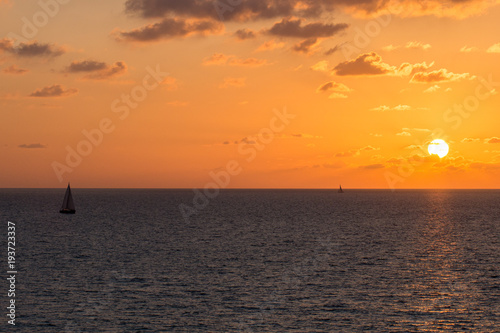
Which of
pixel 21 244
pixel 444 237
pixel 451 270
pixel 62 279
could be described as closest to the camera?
pixel 62 279

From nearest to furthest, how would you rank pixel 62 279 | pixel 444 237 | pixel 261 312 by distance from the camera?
1. pixel 261 312
2. pixel 62 279
3. pixel 444 237

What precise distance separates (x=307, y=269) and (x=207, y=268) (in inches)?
558

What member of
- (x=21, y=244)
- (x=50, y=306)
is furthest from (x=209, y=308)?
(x=21, y=244)

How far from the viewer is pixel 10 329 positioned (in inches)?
1827

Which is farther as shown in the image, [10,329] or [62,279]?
[62,279]

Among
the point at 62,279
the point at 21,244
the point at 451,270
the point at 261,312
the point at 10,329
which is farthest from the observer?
the point at 21,244

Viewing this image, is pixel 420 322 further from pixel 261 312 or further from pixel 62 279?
pixel 62 279

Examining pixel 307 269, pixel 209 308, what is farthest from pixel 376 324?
pixel 307 269

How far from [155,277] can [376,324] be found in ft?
100

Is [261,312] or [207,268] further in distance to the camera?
[207,268]

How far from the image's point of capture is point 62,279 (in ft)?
215

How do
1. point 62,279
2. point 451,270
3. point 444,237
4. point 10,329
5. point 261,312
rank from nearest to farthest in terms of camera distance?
point 10,329
point 261,312
point 62,279
point 451,270
point 444,237

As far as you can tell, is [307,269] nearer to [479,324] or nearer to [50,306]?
[479,324]

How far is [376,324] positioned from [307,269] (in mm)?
25724
